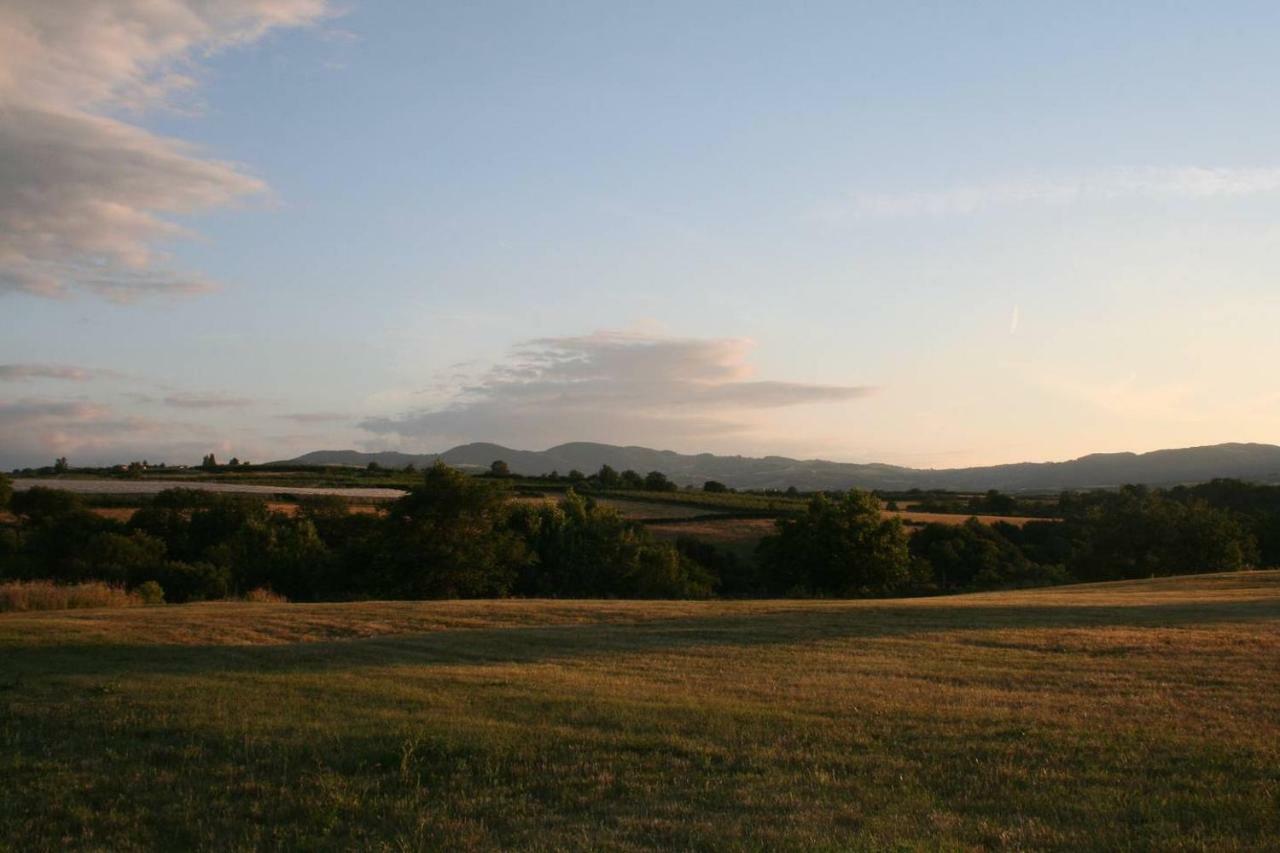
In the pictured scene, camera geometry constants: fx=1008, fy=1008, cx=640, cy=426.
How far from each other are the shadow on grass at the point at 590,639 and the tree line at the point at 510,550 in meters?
33.4

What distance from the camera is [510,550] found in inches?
2445

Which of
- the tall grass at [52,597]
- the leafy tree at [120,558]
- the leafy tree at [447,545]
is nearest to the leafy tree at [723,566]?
the leafy tree at [447,545]

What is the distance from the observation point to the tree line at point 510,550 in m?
58.9

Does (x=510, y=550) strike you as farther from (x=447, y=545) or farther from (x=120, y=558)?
(x=120, y=558)

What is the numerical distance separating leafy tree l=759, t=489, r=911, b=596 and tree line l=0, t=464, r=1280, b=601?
3.7 inches

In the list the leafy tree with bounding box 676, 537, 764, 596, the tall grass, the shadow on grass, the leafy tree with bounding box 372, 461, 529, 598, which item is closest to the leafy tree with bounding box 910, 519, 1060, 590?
the leafy tree with bounding box 676, 537, 764, 596

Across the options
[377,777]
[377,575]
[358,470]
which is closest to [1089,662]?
[377,777]

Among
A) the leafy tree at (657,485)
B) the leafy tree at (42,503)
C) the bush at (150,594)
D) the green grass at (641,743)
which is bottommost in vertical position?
the bush at (150,594)

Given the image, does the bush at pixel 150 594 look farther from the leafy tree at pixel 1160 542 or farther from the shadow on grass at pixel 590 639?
the leafy tree at pixel 1160 542

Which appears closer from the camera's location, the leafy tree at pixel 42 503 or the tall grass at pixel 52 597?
the tall grass at pixel 52 597

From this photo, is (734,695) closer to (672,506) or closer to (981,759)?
(981,759)

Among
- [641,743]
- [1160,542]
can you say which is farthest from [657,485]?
[641,743]

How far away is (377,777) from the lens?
32.8 feet

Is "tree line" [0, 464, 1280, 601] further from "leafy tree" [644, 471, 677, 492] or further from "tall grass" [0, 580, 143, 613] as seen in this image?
"leafy tree" [644, 471, 677, 492]
